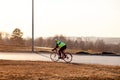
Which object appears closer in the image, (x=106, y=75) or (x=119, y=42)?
(x=106, y=75)

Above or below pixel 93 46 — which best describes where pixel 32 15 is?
above

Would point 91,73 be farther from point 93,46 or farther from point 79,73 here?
point 93,46

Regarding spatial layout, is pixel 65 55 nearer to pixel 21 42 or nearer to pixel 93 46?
pixel 93 46

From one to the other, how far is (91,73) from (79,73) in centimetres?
64

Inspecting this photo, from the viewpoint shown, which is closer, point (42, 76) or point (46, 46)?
Answer: point (42, 76)

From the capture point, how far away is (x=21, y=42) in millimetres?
65438

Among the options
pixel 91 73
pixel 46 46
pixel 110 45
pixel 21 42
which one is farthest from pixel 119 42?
pixel 91 73

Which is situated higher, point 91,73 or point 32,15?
point 32,15

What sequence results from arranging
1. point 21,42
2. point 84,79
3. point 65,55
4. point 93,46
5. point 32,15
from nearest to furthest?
1. point 84,79
2. point 65,55
3. point 32,15
4. point 93,46
5. point 21,42

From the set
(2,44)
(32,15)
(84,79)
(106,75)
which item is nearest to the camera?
(84,79)

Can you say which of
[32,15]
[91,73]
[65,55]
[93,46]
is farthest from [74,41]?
[91,73]

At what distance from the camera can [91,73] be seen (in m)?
22.5

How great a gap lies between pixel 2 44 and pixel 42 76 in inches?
1634

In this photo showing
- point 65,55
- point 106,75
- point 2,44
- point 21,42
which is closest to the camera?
point 106,75
